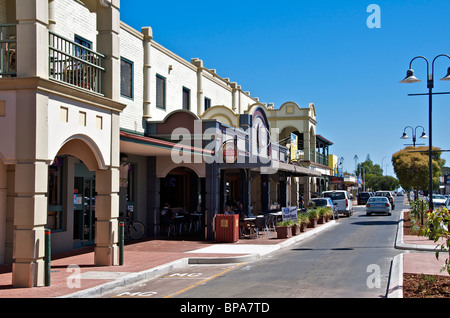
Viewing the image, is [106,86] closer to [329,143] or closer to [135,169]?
[135,169]

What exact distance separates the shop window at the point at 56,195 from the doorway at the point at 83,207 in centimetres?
72

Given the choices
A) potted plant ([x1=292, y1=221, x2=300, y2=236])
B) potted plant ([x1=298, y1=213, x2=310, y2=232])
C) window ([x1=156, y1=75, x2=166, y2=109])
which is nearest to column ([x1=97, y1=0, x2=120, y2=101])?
window ([x1=156, y1=75, x2=166, y2=109])

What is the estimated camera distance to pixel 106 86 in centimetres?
1312

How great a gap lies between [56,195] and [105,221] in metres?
3.53

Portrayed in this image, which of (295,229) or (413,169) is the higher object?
Result: (413,169)

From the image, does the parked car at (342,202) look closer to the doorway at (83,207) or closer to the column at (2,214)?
the doorway at (83,207)

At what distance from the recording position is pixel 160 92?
23.4 m

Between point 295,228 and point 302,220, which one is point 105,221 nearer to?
point 295,228

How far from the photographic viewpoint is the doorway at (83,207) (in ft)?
54.7

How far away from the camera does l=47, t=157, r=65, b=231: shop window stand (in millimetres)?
15414

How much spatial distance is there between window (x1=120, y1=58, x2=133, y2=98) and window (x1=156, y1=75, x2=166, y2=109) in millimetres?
2352

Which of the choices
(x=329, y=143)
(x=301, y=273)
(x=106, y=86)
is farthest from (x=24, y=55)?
(x=329, y=143)

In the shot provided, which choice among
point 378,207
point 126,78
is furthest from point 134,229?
point 378,207

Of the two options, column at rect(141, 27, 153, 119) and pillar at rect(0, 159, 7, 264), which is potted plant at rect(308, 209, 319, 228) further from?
pillar at rect(0, 159, 7, 264)
